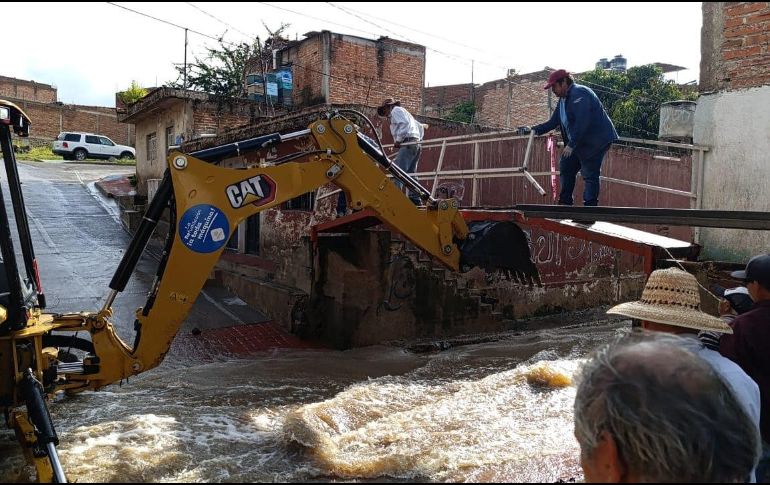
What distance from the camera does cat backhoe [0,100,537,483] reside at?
4.14 metres

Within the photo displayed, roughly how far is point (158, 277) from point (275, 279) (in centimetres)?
518

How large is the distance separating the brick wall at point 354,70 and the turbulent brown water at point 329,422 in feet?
40.8

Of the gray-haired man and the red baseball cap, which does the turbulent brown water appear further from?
the red baseball cap

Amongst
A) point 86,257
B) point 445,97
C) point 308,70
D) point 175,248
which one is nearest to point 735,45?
point 175,248

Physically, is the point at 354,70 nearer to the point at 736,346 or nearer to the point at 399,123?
the point at 399,123

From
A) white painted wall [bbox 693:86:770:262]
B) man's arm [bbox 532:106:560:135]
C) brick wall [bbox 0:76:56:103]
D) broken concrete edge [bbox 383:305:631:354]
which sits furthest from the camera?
brick wall [bbox 0:76:56:103]

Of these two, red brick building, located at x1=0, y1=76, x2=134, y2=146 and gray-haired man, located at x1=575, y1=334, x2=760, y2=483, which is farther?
red brick building, located at x1=0, y1=76, x2=134, y2=146

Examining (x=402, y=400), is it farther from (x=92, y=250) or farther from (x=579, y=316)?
(x=92, y=250)

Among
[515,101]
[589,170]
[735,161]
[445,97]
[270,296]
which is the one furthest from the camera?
[445,97]

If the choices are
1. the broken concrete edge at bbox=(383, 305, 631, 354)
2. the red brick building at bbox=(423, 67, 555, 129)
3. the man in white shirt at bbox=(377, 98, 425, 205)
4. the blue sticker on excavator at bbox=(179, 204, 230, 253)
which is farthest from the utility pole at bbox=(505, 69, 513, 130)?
the blue sticker on excavator at bbox=(179, 204, 230, 253)

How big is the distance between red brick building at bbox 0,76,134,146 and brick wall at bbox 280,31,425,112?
18.4m

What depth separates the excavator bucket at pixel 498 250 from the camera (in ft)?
21.5

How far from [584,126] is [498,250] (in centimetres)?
183

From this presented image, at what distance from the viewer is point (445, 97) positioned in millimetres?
28547
